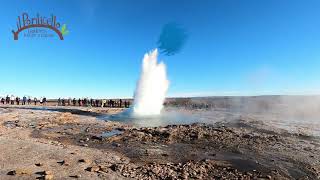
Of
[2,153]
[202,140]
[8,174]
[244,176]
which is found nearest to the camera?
[8,174]

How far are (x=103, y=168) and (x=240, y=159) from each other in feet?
18.1

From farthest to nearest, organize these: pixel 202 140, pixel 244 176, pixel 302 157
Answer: pixel 202 140, pixel 302 157, pixel 244 176

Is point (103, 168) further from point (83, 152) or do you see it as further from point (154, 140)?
point (154, 140)

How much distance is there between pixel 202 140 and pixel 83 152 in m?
6.58

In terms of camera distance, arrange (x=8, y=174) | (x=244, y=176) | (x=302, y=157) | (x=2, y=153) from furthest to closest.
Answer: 1. (x=302, y=157)
2. (x=2, y=153)
3. (x=244, y=176)
4. (x=8, y=174)

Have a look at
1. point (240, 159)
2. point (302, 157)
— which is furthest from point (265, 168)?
point (302, 157)

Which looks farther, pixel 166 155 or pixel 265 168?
pixel 166 155

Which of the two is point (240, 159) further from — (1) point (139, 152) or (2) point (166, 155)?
(1) point (139, 152)

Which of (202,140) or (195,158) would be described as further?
(202,140)

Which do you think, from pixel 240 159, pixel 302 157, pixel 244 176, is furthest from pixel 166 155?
pixel 302 157

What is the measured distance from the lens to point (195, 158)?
13.2 metres

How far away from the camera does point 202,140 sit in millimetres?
17266

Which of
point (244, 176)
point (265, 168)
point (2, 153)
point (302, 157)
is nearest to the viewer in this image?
point (244, 176)

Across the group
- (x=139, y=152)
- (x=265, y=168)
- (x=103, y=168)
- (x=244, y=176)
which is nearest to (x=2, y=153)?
(x=103, y=168)
